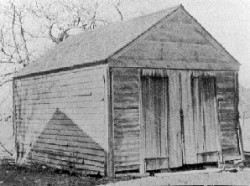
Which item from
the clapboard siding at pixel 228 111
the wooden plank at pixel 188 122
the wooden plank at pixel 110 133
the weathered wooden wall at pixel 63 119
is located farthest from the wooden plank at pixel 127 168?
the clapboard siding at pixel 228 111

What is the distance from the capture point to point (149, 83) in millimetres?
14266

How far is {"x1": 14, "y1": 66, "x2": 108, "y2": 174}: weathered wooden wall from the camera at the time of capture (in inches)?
553

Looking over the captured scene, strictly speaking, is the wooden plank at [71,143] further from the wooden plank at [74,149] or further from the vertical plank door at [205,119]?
the vertical plank door at [205,119]

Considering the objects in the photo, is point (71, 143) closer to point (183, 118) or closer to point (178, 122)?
point (178, 122)

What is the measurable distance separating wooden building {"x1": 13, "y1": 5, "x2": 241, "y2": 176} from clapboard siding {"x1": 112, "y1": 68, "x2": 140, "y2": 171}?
1.2 inches

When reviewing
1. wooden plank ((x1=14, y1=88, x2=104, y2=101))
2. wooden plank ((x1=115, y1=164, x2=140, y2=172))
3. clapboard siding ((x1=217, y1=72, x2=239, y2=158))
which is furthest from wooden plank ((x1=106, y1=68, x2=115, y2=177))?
clapboard siding ((x1=217, y1=72, x2=239, y2=158))

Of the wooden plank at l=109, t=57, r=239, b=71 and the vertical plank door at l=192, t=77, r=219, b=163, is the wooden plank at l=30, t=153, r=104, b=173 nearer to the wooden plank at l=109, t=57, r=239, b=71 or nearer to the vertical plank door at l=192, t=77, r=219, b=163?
the wooden plank at l=109, t=57, r=239, b=71

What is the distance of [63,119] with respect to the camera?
16.0 m

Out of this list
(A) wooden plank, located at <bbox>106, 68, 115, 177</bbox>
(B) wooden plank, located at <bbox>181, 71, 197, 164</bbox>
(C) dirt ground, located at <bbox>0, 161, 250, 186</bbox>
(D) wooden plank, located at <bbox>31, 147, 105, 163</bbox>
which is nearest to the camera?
(C) dirt ground, located at <bbox>0, 161, 250, 186</bbox>

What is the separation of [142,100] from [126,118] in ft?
2.65

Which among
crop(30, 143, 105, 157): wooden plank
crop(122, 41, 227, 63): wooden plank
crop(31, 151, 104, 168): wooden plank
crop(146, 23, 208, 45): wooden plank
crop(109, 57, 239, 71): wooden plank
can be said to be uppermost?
crop(146, 23, 208, 45): wooden plank

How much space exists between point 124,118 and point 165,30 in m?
3.43

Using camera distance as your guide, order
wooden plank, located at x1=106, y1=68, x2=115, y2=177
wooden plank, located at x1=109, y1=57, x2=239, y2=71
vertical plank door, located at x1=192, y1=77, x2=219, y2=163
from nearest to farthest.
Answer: wooden plank, located at x1=106, y1=68, x2=115, y2=177
wooden plank, located at x1=109, y1=57, x2=239, y2=71
vertical plank door, located at x1=192, y1=77, x2=219, y2=163

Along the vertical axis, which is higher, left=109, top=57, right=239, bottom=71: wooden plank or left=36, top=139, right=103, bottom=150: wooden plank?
left=109, top=57, right=239, bottom=71: wooden plank
